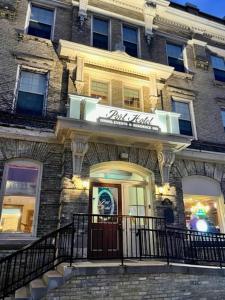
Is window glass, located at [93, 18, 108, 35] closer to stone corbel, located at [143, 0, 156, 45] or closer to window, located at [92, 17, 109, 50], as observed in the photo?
window, located at [92, 17, 109, 50]

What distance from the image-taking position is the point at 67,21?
1134 centimetres

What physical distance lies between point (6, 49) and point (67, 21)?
122 inches

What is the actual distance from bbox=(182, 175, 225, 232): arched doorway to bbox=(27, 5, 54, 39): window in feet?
26.4

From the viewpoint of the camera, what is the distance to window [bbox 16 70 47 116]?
30.5 feet

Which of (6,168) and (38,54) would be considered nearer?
(6,168)

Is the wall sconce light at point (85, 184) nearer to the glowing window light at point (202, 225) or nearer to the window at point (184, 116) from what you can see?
the glowing window light at point (202, 225)

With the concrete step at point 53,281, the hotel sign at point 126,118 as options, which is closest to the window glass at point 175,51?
the hotel sign at point 126,118

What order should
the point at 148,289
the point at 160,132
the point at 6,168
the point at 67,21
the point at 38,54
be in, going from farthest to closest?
the point at 67,21, the point at 38,54, the point at 160,132, the point at 6,168, the point at 148,289

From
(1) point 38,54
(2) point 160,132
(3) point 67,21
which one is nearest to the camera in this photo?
(2) point 160,132

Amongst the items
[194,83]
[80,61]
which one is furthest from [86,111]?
[194,83]

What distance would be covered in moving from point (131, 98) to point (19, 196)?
5714 millimetres

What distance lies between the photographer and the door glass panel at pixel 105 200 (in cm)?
868

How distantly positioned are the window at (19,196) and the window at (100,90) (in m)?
3.65

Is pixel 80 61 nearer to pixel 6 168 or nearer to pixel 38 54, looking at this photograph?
pixel 38 54
